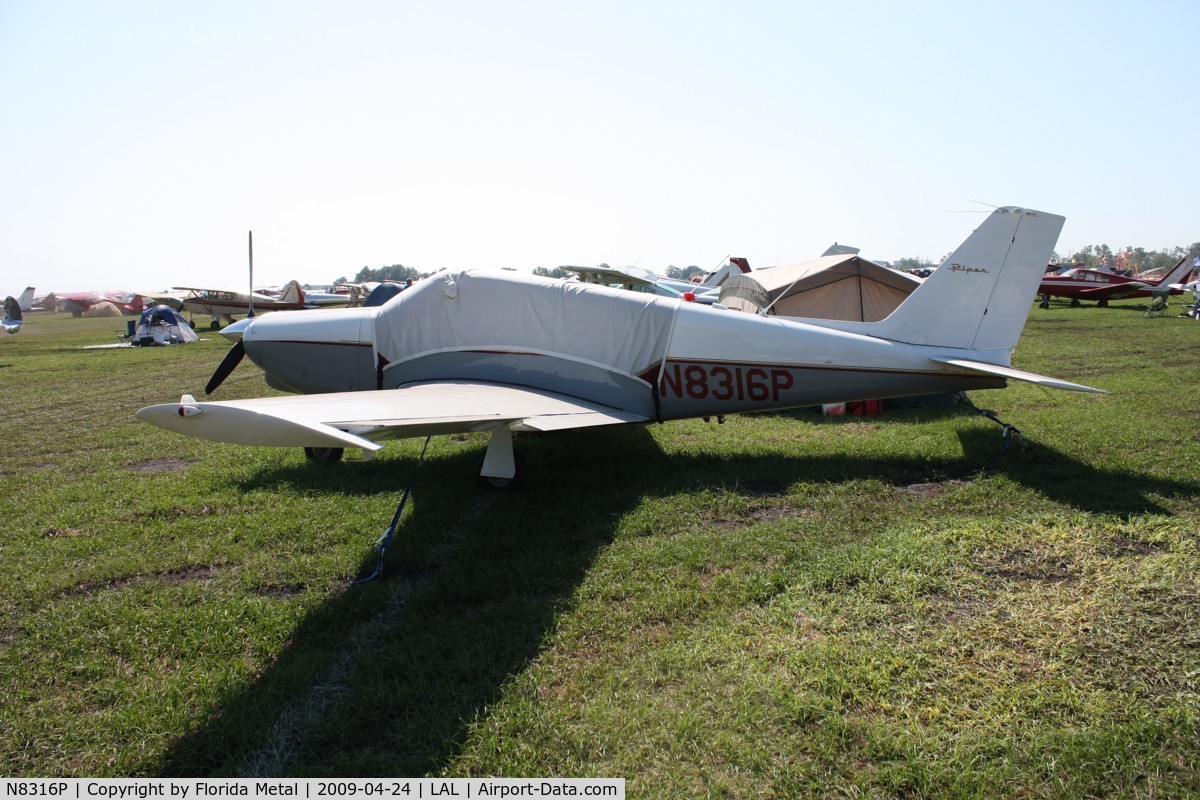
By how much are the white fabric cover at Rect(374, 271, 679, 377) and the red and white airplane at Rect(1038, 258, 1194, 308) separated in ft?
88.1

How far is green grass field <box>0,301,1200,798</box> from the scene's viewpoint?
8.52 feet

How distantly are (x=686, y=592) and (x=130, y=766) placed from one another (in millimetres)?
2673

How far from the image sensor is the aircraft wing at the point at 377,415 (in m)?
2.98

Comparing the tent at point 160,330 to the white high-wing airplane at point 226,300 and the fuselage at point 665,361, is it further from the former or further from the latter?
the fuselage at point 665,361

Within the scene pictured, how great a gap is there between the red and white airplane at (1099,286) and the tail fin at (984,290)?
25.0 meters

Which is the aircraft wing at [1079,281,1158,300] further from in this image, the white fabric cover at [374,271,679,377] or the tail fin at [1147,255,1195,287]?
the white fabric cover at [374,271,679,377]

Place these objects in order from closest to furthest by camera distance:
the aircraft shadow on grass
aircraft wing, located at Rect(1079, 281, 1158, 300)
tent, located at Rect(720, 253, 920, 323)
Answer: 1. the aircraft shadow on grass
2. tent, located at Rect(720, 253, 920, 323)
3. aircraft wing, located at Rect(1079, 281, 1158, 300)

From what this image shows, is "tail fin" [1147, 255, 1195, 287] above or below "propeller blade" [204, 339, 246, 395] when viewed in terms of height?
above

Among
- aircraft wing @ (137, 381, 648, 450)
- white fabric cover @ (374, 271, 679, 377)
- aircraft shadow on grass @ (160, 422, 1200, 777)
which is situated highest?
white fabric cover @ (374, 271, 679, 377)

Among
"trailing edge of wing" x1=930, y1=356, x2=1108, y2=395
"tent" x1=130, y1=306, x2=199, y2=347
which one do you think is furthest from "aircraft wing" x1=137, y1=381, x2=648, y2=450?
"tent" x1=130, y1=306, x2=199, y2=347

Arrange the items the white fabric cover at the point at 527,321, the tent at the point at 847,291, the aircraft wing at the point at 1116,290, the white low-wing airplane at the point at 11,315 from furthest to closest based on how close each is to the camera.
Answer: the aircraft wing at the point at 1116,290 → the white low-wing airplane at the point at 11,315 → the tent at the point at 847,291 → the white fabric cover at the point at 527,321

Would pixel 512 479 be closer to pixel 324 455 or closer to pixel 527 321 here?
pixel 527 321

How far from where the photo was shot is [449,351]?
21.2 feet
